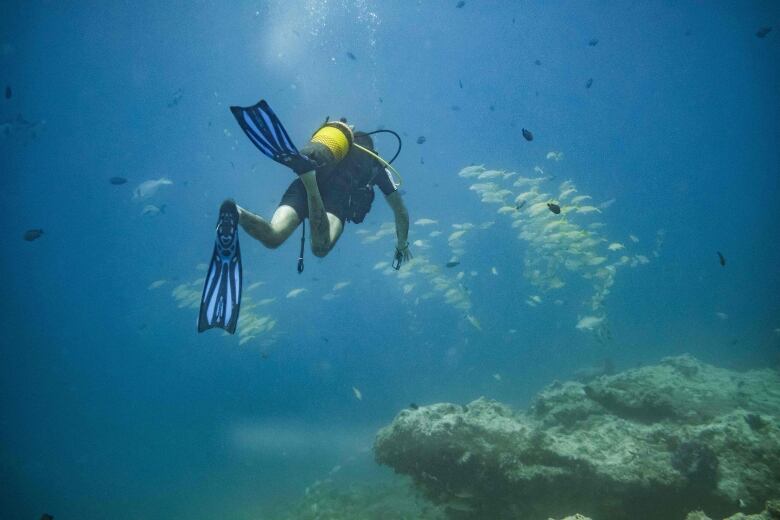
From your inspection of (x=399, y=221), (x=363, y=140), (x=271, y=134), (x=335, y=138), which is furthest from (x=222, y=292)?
(x=399, y=221)

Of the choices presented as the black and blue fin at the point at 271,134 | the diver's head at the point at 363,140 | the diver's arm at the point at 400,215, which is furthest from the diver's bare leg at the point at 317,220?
the diver's arm at the point at 400,215

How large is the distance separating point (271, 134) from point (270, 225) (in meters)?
0.88

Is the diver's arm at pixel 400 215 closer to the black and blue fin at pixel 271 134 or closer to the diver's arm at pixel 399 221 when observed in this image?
the diver's arm at pixel 399 221

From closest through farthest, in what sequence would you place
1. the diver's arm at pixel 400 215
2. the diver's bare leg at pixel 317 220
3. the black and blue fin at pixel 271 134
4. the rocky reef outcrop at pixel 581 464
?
the black and blue fin at pixel 271 134
the diver's bare leg at pixel 317 220
the diver's arm at pixel 400 215
the rocky reef outcrop at pixel 581 464

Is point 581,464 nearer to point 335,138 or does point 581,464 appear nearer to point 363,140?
point 363,140

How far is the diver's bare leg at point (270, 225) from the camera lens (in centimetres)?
341

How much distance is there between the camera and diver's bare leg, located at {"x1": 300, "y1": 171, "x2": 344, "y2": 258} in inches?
127

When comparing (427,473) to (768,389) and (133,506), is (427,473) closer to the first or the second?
(768,389)

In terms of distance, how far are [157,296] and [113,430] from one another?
20710 mm

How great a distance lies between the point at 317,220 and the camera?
3.44m

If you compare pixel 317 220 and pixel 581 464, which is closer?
pixel 317 220

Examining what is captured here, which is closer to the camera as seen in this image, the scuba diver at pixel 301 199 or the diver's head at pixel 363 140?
the scuba diver at pixel 301 199

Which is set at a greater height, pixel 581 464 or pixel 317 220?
pixel 317 220

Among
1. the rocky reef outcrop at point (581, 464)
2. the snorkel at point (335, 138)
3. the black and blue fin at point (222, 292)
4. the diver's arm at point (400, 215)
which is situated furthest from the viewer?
the rocky reef outcrop at point (581, 464)
